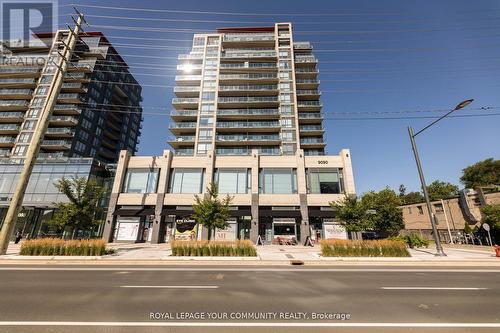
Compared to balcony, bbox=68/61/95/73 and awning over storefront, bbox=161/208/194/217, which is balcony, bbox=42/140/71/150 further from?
awning over storefront, bbox=161/208/194/217

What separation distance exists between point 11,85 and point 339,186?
79.8 meters

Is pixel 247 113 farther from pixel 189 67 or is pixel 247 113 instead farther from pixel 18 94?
pixel 18 94

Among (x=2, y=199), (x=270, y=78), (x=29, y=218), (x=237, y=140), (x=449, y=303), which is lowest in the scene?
(x=449, y=303)

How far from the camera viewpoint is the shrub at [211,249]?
1500 cm

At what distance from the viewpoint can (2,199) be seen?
34156mm

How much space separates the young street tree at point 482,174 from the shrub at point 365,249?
54.3 meters

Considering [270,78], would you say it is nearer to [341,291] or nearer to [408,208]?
[408,208]

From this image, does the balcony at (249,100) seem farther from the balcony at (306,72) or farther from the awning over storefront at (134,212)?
the awning over storefront at (134,212)

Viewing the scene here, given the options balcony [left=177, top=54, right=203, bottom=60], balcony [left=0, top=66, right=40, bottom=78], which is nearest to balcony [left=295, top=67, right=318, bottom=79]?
balcony [left=177, top=54, right=203, bottom=60]

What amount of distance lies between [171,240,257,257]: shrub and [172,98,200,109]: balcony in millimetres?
41271

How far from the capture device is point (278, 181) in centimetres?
3197

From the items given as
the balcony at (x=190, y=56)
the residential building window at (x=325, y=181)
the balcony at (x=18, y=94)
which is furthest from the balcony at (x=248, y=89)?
the balcony at (x=18, y=94)

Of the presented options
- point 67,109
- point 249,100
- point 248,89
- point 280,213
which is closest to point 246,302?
point 280,213

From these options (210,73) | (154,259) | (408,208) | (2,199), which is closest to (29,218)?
(2,199)
